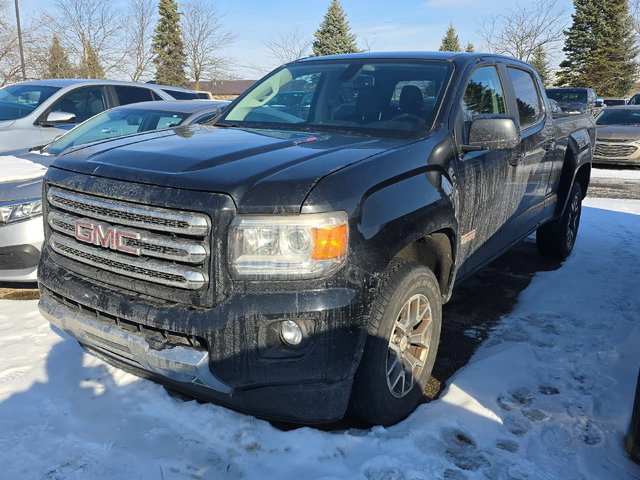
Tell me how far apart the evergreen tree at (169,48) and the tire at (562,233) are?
36755 mm

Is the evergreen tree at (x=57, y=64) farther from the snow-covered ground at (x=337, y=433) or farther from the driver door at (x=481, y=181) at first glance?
the driver door at (x=481, y=181)

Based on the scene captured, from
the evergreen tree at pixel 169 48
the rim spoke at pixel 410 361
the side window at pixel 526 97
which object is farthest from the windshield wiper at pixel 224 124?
the evergreen tree at pixel 169 48

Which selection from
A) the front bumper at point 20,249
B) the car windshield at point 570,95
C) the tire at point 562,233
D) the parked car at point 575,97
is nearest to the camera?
the front bumper at point 20,249

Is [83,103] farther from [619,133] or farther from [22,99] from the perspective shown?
[619,133]

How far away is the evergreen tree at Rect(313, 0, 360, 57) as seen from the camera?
43.1 meters

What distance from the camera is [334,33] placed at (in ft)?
144

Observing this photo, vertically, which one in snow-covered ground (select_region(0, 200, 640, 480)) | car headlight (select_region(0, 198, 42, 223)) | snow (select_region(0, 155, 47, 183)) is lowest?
snow-covered ground (select_region(0, 200, 640, 480))

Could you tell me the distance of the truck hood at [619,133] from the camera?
44.6 ft

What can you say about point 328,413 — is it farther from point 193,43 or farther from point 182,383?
point 193,43

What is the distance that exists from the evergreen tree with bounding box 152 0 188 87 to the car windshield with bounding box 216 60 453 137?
3714cm

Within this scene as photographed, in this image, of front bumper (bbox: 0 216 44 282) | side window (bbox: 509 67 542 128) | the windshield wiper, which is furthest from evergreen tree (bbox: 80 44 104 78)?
side window (bbox: 509 67 542 128)

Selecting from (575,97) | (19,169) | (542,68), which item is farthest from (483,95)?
(542,68)

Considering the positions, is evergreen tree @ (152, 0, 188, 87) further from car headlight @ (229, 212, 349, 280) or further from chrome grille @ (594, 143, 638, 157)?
car headlight @ (229, 212, 349, 280)

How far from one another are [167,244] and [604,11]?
46.2m
